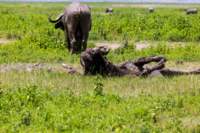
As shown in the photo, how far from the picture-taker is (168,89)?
13.2 m

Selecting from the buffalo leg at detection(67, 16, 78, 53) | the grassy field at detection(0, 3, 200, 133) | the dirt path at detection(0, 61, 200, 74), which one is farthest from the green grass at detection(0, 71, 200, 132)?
the buffalo leg at detection(67, 16, 78, 53)

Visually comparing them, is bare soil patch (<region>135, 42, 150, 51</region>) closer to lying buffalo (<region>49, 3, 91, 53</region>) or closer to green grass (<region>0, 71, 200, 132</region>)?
lying buffalo (<region>49, 3, 91, 53</region>)

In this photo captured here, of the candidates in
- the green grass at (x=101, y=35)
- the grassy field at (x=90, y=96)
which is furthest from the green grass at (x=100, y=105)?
the green grass at (x=101, y=35)

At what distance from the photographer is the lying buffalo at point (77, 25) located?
1936 cm

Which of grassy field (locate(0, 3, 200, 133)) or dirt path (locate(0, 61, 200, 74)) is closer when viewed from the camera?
grassy field (locate(0, 3, 200, 133))

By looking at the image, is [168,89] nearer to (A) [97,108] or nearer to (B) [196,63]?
(A) [97,108]

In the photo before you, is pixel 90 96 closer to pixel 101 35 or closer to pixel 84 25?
pixel 84 25

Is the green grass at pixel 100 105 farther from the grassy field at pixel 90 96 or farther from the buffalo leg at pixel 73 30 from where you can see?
the buffalo leg at pixel 73 30

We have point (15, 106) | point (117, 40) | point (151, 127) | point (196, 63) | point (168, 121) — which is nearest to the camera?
point (151, 127)

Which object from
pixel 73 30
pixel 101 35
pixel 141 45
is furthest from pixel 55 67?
pixel 101 35

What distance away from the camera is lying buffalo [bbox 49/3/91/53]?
19.4 meters

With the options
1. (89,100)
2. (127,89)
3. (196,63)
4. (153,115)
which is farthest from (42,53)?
(153,115)

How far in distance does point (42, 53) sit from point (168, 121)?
31.3 feet

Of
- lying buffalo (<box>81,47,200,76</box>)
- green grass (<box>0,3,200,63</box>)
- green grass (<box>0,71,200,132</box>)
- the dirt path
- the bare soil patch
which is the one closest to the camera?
green grass (<box>0,71,200,132</box>)
